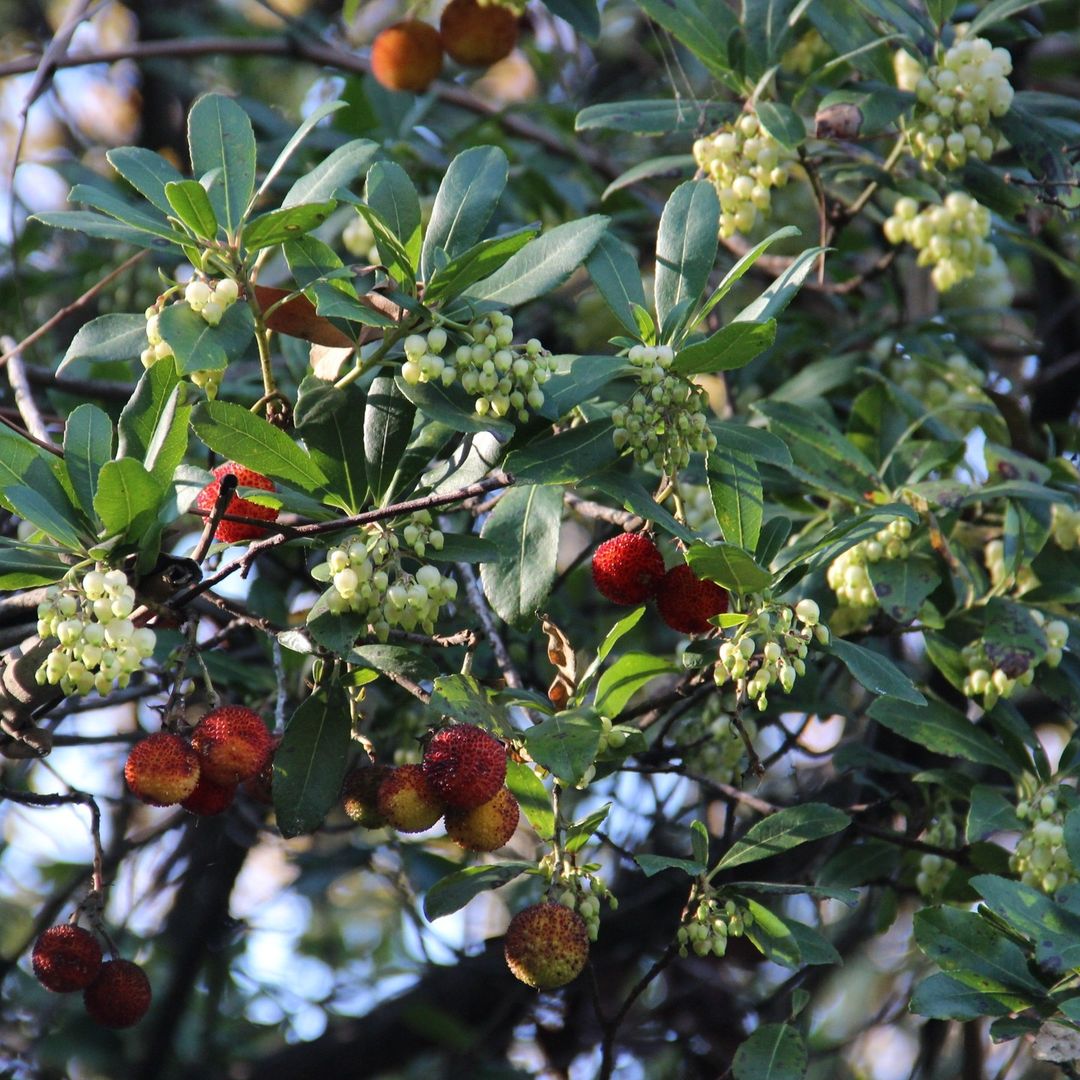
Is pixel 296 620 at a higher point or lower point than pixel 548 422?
lower

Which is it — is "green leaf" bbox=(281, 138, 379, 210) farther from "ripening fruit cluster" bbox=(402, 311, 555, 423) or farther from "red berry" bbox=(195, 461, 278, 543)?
"red berry" bbox=(195, 461, 278, 543)

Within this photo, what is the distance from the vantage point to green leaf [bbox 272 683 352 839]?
4.72 feet

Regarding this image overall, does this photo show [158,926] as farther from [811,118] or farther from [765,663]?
[811,118]

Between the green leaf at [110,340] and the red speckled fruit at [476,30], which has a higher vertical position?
the red speckled fruit at [476,30]

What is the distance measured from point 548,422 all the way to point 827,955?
743 mm

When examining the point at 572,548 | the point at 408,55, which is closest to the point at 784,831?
the point at 572,548

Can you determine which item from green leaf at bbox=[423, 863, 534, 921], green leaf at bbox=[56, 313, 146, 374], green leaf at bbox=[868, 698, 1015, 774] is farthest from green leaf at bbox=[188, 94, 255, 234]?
green leaf at bbox=[868, 698, 1015, 774]

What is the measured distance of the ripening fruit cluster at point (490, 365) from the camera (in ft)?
4.21

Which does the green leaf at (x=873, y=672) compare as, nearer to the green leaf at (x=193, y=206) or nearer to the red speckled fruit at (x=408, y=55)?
the green leaf at (x=193, y=206)

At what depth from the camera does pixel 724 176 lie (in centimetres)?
186

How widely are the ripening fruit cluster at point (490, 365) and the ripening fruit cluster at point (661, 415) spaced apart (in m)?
0.10

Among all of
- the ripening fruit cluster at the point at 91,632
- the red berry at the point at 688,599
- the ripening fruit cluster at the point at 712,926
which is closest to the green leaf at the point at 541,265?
the red berry at the point at 688,599

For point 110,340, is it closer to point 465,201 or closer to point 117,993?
point 465,201

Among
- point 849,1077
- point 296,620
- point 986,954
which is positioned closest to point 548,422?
point 986,954
